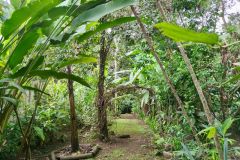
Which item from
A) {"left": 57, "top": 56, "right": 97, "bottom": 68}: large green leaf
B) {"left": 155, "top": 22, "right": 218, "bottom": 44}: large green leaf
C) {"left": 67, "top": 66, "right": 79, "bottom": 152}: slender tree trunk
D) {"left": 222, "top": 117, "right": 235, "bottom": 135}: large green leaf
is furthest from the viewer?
{"left": 67, "top": 66, "right": 79, "bottom": 152}: slender tree trunk

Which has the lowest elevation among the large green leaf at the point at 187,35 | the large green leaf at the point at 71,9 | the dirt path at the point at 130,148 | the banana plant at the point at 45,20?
the dirt path at the point at 130,148

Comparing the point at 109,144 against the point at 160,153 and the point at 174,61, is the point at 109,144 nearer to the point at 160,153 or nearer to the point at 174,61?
the point at 160,153

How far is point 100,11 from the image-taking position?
4.30 feet

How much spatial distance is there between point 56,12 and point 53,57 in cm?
224

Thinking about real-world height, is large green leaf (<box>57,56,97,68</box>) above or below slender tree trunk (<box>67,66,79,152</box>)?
above

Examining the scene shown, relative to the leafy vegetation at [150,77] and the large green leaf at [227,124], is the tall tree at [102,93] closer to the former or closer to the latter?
the leafy vegetation at [150,77]

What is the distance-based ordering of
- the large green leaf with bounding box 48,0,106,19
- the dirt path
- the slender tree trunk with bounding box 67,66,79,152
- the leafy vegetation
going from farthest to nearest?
the slender tree trunk with bounding box 67,66,79,152 < the dirt path < the leafy vegetation < the large green leaf with bounding box 48,0,106,19

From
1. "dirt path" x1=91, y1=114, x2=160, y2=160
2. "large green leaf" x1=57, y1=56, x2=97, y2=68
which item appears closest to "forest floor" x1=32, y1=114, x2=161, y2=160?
"dirt path" x1=91, y1=114, x2=160, y2=160

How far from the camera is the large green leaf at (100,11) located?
4.15ft

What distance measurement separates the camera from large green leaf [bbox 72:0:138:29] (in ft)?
4.15

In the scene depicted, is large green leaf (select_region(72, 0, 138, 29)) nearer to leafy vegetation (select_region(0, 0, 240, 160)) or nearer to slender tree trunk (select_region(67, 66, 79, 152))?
leafy vegetation (select_region(0, 0, 240, 160))

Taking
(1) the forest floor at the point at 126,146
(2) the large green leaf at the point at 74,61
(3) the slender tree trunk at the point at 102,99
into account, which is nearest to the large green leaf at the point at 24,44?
(2) the large green leaf at the point at 74,61

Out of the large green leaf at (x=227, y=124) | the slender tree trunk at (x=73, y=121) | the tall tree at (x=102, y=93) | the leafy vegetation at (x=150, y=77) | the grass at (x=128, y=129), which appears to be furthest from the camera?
the grass at (x=128, y=129)

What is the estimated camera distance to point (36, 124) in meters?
4.05
